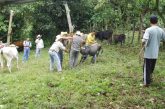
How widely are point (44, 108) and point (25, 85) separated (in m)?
3.55

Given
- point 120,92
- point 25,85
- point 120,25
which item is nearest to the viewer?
point 120,92

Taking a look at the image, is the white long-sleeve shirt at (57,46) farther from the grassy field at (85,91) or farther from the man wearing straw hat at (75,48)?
the grassy field at (85,91)

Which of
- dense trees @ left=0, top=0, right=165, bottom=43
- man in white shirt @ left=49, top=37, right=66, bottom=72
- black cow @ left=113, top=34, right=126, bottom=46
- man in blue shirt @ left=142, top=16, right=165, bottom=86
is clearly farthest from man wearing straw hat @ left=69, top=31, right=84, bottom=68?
dense trees @ left=0, top=0, right=165, bottom=43

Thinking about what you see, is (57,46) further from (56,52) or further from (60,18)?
(60,18)

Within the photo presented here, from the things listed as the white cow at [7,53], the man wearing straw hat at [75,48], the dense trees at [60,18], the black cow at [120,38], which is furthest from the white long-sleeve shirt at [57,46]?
the dense trees at [60,18]

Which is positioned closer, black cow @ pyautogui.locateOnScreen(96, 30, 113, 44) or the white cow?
the white cow

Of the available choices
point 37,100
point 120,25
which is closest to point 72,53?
point 37,100

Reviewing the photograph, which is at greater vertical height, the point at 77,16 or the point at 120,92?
the point at 77,16

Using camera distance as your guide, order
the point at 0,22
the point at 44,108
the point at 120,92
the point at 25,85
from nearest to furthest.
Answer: the point at 44,108
the point at 120,92
the point at 25,85
the point at 0,22

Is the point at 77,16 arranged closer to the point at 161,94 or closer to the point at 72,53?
the point at 72,53

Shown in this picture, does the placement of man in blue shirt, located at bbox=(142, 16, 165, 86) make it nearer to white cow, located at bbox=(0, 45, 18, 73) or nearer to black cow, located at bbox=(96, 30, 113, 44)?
white cow, located at bbox=(0, 45, 18, 73)

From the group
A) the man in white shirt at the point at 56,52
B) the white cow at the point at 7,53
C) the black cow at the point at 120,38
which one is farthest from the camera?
the black cow at the point at 120,38

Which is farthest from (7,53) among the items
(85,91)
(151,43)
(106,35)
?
(106,35)

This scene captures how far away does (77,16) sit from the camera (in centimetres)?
3581
